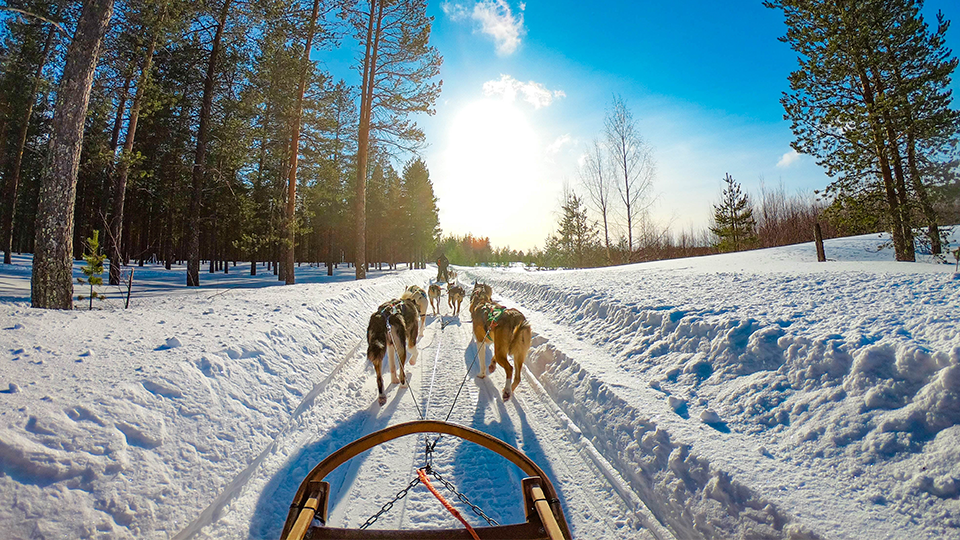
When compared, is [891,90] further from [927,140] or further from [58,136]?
[58,136]

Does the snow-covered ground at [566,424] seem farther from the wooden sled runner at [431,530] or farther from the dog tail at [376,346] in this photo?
the wooden sled runner at [431,530]

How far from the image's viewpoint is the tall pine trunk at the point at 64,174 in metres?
5.17

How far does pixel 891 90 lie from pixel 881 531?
53.4ft

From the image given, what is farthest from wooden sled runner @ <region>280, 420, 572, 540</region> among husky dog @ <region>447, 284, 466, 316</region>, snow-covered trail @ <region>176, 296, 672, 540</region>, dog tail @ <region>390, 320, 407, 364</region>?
husky dog @ <region>447, 284, 466, 316</region>

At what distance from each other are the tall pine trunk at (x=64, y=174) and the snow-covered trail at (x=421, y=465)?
4.70 metres

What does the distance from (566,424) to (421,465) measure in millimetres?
1649

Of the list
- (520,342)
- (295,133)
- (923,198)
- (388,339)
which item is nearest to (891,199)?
(923,198)

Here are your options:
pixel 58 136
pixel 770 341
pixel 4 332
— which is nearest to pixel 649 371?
pixel 770 341

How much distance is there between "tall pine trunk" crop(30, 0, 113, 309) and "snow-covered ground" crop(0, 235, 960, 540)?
1033 mm

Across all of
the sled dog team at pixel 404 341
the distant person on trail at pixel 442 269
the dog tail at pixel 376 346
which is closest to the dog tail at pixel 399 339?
the sled dog team at pixel 404 341

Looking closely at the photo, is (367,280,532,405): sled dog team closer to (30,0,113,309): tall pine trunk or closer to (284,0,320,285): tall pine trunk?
(30,0,113,309): tall pine trunk

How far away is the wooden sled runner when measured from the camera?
1380mm

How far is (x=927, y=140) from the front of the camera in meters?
10.6

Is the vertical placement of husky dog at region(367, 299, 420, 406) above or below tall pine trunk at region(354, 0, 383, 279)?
below
